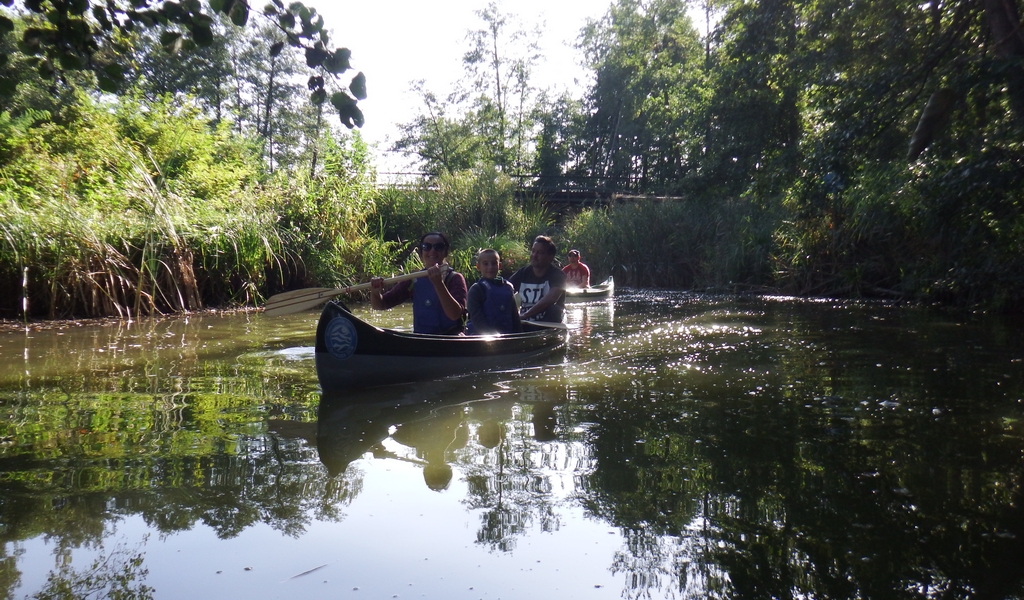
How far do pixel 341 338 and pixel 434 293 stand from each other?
1.11m

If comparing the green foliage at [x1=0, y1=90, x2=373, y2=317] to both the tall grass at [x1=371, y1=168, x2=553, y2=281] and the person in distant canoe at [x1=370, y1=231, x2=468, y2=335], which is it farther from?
the person in distant canoe at [x1=370, y1=231, x2=468, y2=335]

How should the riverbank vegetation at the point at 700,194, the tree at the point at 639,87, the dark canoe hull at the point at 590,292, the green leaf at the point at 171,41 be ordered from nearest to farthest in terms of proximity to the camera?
the green leaf at the point at 171,41 → the riverbank vegetation at the point at 700,194 → the dark canoe hull at the point at 590,292 → the tree at the point at 639,87

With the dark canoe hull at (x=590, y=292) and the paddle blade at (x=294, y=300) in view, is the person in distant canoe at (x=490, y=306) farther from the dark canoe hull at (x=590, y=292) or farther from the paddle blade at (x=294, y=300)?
the dark canoe hull at (x=590, y=292)

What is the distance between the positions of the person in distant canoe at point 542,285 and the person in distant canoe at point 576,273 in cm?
473

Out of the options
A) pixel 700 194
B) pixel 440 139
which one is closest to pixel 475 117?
pixel 440 139

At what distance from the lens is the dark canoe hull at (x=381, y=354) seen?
588 cm

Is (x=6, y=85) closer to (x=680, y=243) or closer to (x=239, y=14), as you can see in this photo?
(x=239, y=14)

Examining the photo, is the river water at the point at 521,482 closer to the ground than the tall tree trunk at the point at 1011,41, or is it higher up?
closer to the ground

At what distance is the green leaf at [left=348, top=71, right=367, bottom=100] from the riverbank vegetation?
1.05m

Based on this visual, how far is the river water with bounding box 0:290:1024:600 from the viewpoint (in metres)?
2.71

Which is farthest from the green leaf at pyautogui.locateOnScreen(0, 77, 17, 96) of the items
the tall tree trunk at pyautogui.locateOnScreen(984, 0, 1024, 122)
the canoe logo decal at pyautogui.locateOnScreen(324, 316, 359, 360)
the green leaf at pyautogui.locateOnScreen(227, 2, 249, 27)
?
the tall tree trunk at pyautogui.locateOnScreen(984, 0, 1024, 122)

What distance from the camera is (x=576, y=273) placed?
14211 mm

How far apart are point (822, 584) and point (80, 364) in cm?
650

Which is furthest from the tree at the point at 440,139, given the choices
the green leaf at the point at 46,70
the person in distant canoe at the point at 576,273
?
the green leaf at the point at 46,70
